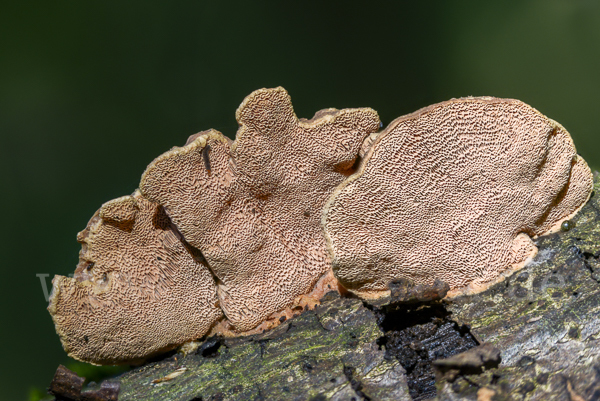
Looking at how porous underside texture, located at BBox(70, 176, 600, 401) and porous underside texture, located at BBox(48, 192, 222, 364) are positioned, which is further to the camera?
porous underside texture, located at BBox(48, 192, 222, 364)

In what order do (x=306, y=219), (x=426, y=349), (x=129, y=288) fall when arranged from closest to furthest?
(x=426, y=349) < (x=129, y=288) < (x=306, y=219)

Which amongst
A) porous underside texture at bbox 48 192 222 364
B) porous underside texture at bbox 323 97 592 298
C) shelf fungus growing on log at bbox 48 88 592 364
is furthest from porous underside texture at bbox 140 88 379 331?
porous underside texture at bbox 323 97 592 298

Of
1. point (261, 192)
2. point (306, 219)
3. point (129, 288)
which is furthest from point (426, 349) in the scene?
point (129, 288)

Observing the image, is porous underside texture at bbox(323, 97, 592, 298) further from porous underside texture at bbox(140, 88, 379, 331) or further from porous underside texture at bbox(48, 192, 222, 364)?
porous underside texture at bbox(48, 192, 222, 364)

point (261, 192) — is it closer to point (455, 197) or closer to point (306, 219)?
point (306, 219)

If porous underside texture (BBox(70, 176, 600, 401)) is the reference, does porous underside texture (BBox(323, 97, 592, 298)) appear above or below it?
above

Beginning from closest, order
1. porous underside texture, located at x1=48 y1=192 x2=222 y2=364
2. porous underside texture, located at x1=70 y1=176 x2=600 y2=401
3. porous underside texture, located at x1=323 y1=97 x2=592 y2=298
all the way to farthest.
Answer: porous underside texture, located at x1=70 y1=176 x2=600 y2=401
porous underside texture, located at x1=323 y1=97 x2=592 y2=298
porous underside texture, located at x1=48 y1=192 x2=222 y2=364
